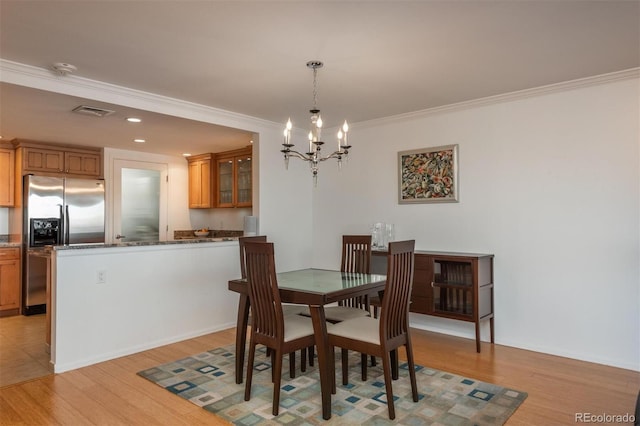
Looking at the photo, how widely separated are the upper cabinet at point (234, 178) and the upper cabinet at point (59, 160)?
1670 millimetres

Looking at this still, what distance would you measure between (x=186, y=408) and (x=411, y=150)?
327cm

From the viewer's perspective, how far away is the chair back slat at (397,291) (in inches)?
96.0

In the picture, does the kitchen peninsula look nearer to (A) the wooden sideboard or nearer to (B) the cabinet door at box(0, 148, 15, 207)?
(A) the wooden sideboard

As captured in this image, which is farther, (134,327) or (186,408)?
(134,327)

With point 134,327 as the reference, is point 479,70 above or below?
above

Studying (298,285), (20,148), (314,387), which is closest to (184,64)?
(298,285)

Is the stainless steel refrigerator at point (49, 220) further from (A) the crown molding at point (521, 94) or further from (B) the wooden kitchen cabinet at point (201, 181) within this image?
(A) the crown molding at point (521, 94)

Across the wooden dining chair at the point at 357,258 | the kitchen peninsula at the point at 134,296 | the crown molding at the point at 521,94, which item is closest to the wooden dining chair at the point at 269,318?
the wooden dining chair at the point at 357,258

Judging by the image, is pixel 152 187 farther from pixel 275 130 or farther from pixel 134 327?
pixel 134 327

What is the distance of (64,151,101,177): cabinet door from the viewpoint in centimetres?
547

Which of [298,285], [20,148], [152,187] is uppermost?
[20,148]

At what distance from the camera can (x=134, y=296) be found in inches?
146

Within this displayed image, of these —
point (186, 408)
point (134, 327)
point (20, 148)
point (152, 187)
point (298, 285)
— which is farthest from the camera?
point (152, 187)

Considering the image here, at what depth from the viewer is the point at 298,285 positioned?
2.79 meters
